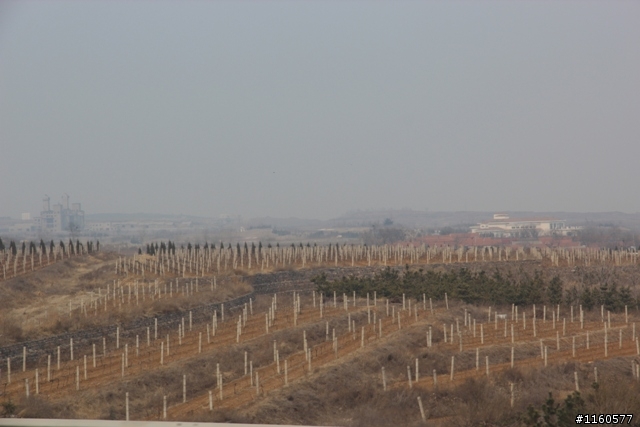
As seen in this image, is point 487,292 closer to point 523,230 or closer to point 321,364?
point 321,364

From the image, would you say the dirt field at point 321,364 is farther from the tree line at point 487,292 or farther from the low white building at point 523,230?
the low white building at point 523,230

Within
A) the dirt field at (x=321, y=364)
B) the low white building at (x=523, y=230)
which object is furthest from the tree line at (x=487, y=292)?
the low white building at (x=523, y=230)

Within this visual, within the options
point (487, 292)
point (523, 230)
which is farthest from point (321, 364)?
point (523, 230)

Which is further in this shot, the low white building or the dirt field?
the low white building

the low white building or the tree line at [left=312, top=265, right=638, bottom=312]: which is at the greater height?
the tree line at [left=312, top=265, right=638, bottom=312]

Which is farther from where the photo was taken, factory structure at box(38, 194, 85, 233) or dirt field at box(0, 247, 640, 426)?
factory structure at box(38, 194, 85, 233)

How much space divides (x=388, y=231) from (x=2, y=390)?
120863mm

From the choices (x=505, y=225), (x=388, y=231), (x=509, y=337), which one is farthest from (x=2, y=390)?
(x=505, y=225)

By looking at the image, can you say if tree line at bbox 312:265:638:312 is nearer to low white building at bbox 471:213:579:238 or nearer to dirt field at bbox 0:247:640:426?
dirt field at bbox 0:247:640:426

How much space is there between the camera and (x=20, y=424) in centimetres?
468

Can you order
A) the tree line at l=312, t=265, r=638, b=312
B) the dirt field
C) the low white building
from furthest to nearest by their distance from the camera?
the low white building < the tree line at l=312, t=265, r=638, b=312 < the dirt field

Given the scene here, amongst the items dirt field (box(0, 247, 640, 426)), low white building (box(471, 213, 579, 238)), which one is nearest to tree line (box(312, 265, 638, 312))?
dirt field (box(0, 247, 640, 426))

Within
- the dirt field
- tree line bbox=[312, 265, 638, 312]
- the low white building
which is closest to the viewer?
the dirt field

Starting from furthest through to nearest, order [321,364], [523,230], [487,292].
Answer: [523,230], [487,292], [321,364]
